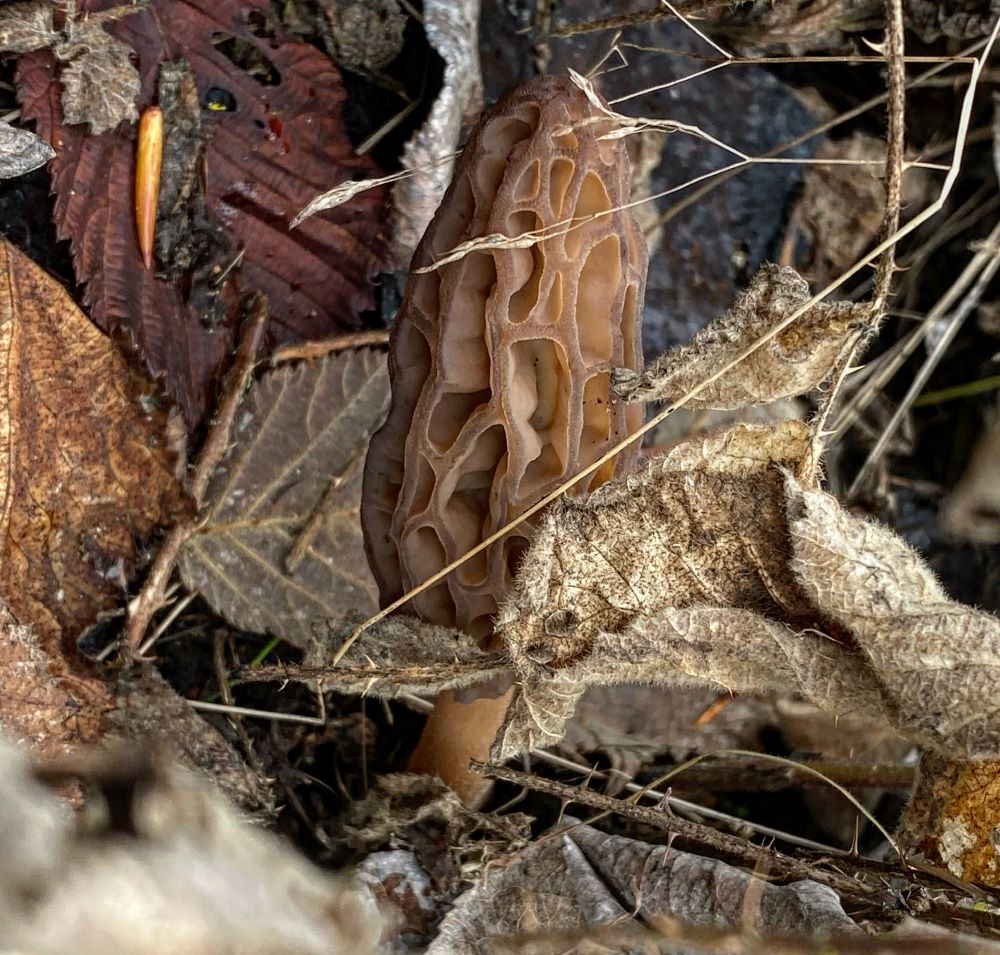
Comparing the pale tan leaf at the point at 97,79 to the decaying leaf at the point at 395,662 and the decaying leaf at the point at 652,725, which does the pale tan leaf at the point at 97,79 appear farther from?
the decaying leaf at the point at 652,725

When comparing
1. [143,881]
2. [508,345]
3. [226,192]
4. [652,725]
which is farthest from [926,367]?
[143,881]

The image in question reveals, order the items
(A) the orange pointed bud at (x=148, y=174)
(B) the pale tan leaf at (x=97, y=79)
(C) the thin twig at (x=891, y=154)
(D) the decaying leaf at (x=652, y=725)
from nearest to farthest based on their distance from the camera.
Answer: (C) the thin twig at (x=891, y=154), (B) the pale tan leaf at (x=97, y=79), (A) the orange pointed bud at (x=148, y=174), (D) the decaying leaf at (x=652, y=725)

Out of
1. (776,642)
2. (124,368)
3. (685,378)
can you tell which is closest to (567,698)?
(776,642)

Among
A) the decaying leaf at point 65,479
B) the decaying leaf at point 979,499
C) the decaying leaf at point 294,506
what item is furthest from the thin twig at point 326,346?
the decaying leaf at point 979,499

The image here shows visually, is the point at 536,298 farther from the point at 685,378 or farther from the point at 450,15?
the point at 450,15

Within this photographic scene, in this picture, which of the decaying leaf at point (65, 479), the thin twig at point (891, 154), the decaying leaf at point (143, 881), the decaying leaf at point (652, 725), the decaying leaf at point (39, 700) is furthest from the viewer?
the decaying leaf at point (652, 725)

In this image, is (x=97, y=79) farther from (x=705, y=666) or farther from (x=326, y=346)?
(x=705, y=666)
